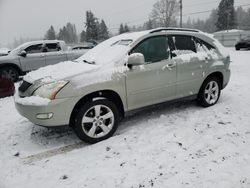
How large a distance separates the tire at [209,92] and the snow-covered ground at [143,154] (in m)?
0.25

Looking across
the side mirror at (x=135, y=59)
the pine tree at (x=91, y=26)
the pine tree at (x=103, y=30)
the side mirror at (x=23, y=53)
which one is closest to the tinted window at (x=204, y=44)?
the side mirror at (x=135, y=59)

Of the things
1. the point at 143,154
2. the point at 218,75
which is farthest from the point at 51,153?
the point at 218,75

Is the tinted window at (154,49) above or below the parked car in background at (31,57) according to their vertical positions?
above

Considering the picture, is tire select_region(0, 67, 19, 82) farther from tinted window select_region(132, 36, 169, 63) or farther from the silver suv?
tinted window select_region(132, 36, 169, 63)

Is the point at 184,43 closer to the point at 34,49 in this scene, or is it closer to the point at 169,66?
the point at 169,66

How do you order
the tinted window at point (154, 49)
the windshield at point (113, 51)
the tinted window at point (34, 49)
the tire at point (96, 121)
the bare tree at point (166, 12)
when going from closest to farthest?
1. the tire at point (96, 121)
2. the windshield at point (113, 51)
3. the tinted window at point (154, 49)
4. the tinted window at point (34, 49)
5. the bare tree at point (166, 12)

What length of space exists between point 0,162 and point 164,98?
2.89 meters

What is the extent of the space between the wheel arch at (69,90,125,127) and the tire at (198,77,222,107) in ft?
6.51

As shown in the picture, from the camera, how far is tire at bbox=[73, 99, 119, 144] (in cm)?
385

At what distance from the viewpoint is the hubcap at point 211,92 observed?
5.48m

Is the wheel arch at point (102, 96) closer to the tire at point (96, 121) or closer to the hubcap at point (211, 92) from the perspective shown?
the tire at point (96, 121)

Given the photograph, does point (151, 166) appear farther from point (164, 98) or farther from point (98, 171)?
point (164, 98)

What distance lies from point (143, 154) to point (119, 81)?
122 centimetres

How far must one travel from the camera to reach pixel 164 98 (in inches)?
187
